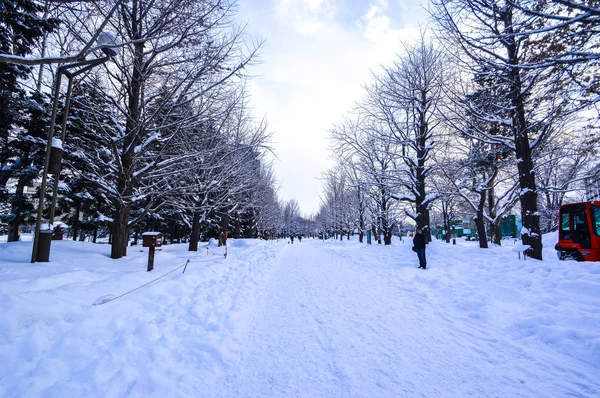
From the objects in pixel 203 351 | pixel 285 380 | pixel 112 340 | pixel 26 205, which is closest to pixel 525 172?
pixel 285 380

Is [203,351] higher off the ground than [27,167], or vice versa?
[27,167]

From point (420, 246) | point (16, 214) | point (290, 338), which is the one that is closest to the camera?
point (290, 338)

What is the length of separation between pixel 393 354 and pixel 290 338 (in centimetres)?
144

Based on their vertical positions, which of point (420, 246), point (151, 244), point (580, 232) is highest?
point (580, 232)

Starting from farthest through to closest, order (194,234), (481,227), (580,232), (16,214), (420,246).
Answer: (481,227), (194,234), (16,214), (420,246), (580,232)

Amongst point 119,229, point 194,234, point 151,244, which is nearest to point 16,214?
point 194,234

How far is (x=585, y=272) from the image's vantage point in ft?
19.0

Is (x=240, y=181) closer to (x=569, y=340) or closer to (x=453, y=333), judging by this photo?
(x=453, y=333)

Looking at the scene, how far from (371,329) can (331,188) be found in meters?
36.8

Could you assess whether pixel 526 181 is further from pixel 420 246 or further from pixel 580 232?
pixel 420 246

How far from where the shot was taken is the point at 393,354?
3.13 m

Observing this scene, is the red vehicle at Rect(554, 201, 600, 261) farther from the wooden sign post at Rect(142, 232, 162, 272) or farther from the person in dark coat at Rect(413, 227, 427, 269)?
the wooden sign post at Rect(142, 232, 162, 272)

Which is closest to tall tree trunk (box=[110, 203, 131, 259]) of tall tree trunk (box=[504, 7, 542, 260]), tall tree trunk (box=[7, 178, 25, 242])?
tall tree trunk (box=[7, 178, 25, 242])

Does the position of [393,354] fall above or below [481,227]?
below
